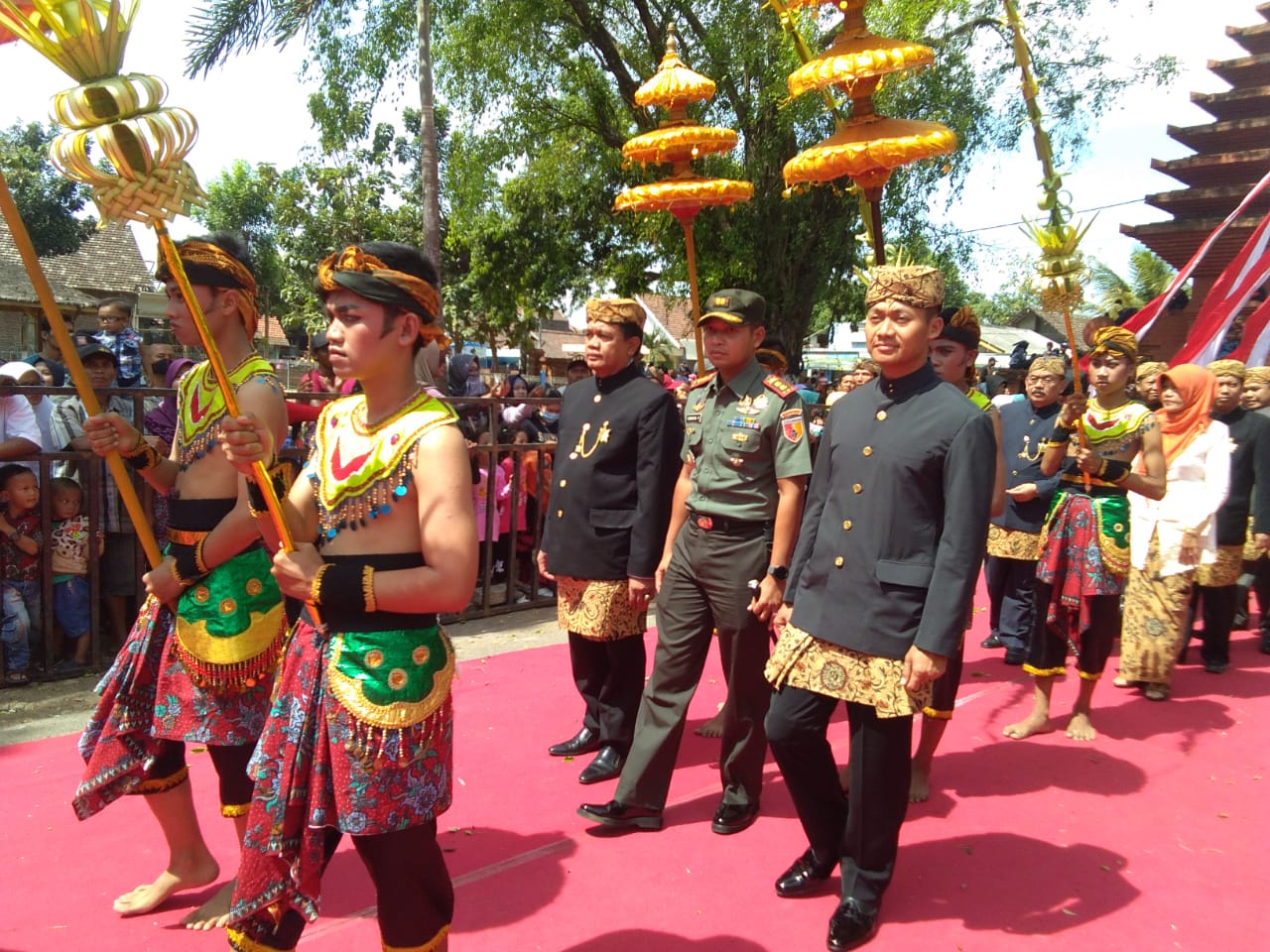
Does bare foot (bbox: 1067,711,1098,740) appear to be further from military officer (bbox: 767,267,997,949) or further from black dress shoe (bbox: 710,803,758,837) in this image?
military officer (bbox: 767,267,997,949)

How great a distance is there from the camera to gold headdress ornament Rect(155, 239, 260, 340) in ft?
9.42

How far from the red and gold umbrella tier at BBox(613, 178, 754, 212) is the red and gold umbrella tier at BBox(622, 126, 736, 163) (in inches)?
5.6

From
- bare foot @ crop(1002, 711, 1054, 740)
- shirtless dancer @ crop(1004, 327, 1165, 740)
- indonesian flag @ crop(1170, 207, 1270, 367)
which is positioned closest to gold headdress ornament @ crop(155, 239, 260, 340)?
shirtless dancer @ crop(1004, 327, 1165, 740)

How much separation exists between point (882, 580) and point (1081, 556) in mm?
2252

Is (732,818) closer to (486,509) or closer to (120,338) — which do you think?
(486,509)

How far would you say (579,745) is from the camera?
14.5 feet

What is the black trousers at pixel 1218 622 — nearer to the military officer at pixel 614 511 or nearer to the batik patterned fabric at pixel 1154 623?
the batik patterned fabric at pixel 1154 623

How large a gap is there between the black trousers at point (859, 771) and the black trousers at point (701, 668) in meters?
0.64

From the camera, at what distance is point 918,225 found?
14.4 metres

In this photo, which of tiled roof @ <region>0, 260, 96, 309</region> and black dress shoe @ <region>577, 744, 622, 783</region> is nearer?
black dress shoe @ <region>577, 744, 622, 783</region>

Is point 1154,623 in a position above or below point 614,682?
below

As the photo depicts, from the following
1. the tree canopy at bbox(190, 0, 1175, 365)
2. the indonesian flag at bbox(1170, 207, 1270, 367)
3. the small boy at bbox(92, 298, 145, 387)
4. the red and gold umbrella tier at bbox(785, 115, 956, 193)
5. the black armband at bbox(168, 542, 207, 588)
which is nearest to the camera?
the black armband at bbox(168, 542, 207, 588)

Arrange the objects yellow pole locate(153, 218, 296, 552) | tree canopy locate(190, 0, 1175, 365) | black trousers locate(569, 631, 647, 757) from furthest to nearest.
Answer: tree canopy locate(190, 0, 1175, 365), black trousers locate(569, 631, 647, 757), yellow pole locate(153, 218, 296, 552)

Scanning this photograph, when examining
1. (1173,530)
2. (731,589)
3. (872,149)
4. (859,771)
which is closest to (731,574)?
(731,589)
